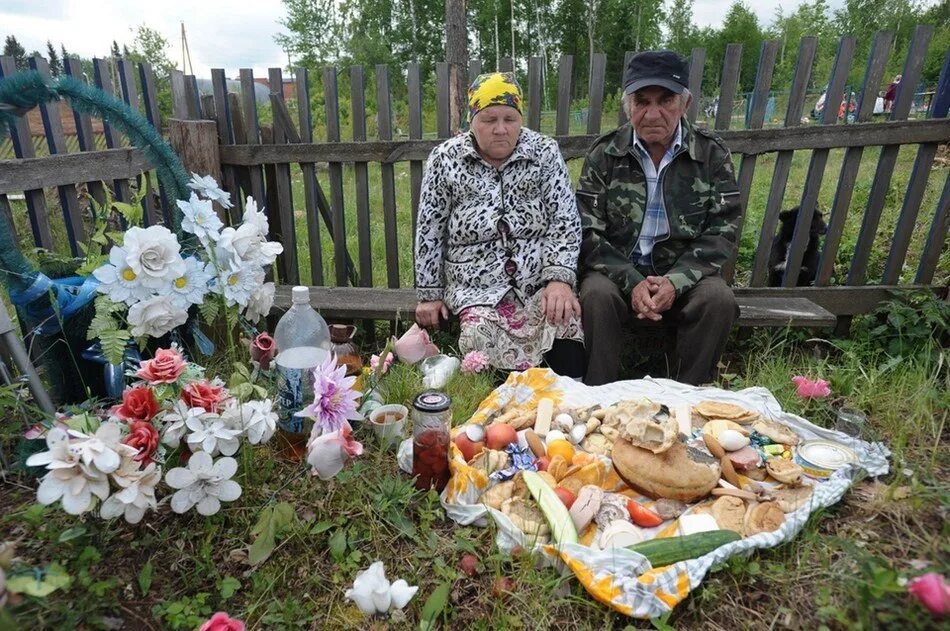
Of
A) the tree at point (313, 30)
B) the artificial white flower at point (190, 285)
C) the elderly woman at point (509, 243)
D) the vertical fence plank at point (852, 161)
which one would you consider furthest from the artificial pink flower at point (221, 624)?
the tree at point (313, 30)

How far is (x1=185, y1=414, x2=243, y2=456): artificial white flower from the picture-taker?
60.5 inches

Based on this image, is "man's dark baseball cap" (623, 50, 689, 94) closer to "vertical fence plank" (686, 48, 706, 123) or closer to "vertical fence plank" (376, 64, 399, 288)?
"vertical fence plank" (686, 48, 706, 123)

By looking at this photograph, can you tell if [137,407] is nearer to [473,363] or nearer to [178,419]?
[178,419]

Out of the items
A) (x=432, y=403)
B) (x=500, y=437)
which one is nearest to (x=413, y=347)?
(x=500, y=437)

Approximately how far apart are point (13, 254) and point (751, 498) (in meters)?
2.48

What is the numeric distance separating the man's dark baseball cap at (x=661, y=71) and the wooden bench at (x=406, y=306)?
4.58ft

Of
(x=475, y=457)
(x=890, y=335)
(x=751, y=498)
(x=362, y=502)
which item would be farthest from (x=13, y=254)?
(x=890, y=335)

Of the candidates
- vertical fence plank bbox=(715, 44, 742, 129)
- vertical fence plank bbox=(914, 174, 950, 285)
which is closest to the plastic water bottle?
vertical fence plank bbox=(715, 44, 742, 129)

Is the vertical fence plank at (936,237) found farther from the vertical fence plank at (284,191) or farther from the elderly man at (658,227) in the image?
the vertical fence plank at (284,191)

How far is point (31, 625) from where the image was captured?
1275mm

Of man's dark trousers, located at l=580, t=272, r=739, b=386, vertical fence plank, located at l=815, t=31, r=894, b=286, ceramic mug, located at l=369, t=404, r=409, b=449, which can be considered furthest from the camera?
vertical fence plank, located at l=815, t=31, r=894, b=286

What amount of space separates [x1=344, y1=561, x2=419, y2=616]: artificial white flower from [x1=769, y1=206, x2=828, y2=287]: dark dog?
3.32 m

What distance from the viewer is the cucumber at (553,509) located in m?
1.70

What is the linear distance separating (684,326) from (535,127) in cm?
160
